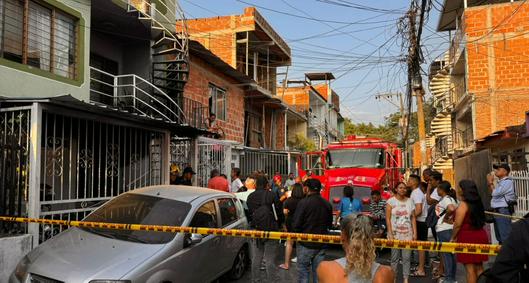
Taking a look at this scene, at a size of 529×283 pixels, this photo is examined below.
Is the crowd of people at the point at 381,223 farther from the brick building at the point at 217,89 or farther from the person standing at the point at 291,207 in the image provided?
the brick building at the point at 217,89

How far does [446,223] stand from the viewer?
6695mm

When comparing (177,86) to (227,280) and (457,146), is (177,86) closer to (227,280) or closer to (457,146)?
(227,280)

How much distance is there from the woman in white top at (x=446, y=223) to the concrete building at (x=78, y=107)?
225 inches

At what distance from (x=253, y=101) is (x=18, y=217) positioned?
708 inches

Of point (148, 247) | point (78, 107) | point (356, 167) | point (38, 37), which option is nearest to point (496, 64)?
point (356, 167)

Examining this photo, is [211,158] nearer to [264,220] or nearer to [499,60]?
[264,220]

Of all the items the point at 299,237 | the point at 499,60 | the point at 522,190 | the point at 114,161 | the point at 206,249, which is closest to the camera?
the point at 299,237

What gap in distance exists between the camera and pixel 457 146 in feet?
90.9

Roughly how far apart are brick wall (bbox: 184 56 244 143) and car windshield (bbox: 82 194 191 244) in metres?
10.1

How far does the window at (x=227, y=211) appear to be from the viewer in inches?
264

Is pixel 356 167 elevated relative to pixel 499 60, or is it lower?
lower

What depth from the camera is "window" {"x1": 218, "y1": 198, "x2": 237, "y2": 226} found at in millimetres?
6710

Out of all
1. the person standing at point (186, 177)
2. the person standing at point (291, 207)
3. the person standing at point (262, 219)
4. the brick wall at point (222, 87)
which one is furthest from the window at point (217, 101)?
the person standing at point (291, 207)

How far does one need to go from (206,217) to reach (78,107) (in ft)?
9.16
